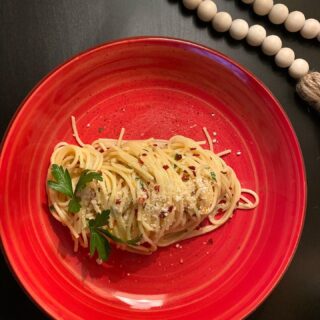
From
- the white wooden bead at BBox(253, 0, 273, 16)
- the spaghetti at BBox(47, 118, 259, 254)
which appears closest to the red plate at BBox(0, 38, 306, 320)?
the spaghetti at BBox(47, 118, 259, 254)

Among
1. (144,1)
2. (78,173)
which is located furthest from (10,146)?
(144,1)

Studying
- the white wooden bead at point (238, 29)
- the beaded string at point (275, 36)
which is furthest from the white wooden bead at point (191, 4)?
the white wooden bead at point (238, 29)

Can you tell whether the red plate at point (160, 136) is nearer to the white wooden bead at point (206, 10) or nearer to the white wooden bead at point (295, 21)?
the white wooden bead at point (206, 10)

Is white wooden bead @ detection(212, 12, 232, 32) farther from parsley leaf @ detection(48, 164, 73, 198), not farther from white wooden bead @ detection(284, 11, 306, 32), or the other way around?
parsley leaf @ detection(48, 164, 73, 198)

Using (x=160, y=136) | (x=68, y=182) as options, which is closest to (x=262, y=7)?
(x=160, y=136)

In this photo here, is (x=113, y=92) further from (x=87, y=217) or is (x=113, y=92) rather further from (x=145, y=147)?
(x=87, y=217)
